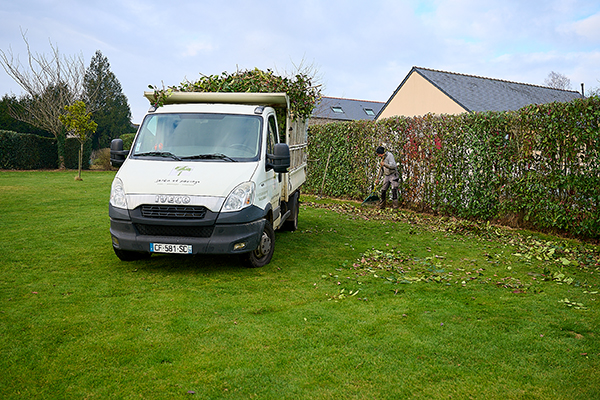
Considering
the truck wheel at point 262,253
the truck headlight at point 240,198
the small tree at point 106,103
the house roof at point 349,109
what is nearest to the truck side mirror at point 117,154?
the truck headlight at point 240,198

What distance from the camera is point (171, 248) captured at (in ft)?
19.7

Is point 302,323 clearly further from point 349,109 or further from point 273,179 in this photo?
point 349,109

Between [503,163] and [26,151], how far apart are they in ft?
90.1

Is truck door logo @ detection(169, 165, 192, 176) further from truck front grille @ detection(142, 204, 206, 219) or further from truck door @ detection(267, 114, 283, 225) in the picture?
truck door @ detection(267, 114, 283, 225)

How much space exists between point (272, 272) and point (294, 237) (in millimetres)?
2825

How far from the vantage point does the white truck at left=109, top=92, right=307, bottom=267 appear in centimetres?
600

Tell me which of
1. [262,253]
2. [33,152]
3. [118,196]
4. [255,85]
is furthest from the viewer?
[33,152]

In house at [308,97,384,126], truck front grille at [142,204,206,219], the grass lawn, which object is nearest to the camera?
the grass lawn

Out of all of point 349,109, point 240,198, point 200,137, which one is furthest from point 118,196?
point 349,109

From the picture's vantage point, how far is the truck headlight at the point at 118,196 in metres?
6.16

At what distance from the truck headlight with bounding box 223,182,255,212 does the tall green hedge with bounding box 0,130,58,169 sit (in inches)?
1049

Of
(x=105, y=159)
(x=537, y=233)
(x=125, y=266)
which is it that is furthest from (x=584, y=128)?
(x=105, y=159)

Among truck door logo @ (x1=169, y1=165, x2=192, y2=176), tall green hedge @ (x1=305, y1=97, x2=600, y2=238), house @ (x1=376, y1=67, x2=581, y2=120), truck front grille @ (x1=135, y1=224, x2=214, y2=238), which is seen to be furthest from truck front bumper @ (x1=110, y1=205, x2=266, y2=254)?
house @ (x1=376, y1=67, x2=581, y2=120)

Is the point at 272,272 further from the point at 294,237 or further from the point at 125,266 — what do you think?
the point at 294,237
